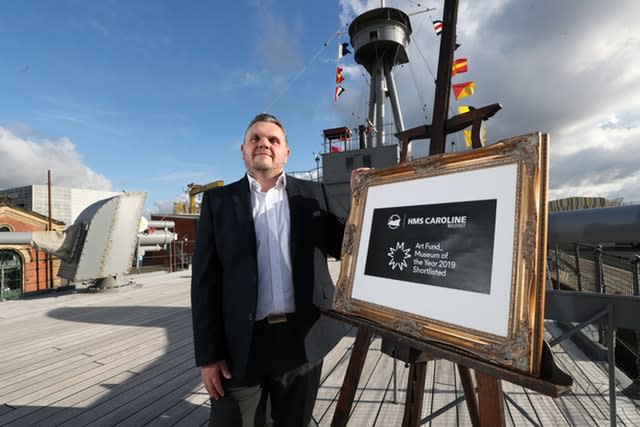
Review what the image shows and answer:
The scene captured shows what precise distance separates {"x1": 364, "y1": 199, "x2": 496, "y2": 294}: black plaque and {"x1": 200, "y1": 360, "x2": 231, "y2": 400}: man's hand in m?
0.82

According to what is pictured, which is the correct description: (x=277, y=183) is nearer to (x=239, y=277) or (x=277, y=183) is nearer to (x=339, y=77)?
(x=239, y=277)

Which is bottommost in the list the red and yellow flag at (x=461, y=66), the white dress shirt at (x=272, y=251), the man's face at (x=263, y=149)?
the white dress shirt at (x=272, y=251)

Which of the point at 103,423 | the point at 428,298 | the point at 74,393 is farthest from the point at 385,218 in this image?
the point at 74,393

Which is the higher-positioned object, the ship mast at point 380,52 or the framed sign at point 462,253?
the ship mast at point 380,52

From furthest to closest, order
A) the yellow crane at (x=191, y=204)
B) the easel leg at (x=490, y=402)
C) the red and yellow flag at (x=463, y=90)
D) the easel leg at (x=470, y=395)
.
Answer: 1. the yellow crane at (x=191, y=204)
2. the red and yellow flag at (x=463, y=90)
3. the easel leg at (x=470, y=395)
4. the easel leg at (x=490, y=402)

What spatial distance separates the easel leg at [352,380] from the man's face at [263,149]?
0.89m

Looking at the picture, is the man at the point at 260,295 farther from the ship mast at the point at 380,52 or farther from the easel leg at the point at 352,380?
the ship mast at the point at 380,52

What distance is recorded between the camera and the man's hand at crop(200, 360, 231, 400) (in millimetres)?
1414

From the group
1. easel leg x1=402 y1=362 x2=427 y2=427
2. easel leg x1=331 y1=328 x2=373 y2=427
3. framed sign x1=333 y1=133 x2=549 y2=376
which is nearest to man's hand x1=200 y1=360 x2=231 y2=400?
easel leg x1=331 y1=328 x2=373 y2=427

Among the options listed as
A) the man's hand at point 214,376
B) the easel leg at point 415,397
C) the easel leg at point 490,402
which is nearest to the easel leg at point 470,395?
the easel leg at point 415,397

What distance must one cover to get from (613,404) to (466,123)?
1.46m

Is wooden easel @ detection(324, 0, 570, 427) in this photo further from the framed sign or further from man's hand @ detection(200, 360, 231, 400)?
man's hand @ detection(200, 360, 231, 400)

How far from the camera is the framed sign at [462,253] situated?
2.50 ft

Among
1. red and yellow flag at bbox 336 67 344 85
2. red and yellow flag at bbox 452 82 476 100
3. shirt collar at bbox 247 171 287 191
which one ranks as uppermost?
red and yellow flag at bbox 336 67 344 85
